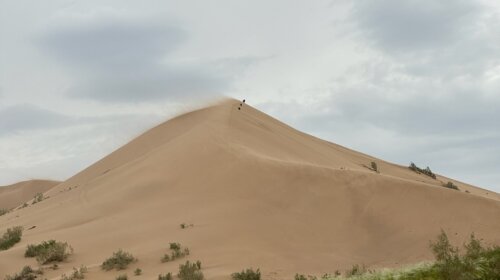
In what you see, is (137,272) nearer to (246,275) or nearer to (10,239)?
(246,275)

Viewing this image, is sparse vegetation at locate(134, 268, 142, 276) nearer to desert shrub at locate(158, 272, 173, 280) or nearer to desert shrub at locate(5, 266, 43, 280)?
desert shrub at locate(158, 272, 173, 280)

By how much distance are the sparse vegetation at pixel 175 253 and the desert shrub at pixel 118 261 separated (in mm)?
926

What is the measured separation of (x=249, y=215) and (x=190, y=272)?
5.52 m

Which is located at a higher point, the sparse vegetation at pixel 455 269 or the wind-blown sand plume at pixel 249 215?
the wind-blown sand plume at pixel 249 215

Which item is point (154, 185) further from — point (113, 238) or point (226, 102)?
point (226, 102)

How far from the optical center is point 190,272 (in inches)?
522

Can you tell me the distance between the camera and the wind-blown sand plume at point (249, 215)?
15.9 metres

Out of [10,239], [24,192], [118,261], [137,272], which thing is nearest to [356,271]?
[137,272]

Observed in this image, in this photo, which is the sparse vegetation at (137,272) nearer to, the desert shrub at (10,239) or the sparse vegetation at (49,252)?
the sparse vegetation at (49,252)

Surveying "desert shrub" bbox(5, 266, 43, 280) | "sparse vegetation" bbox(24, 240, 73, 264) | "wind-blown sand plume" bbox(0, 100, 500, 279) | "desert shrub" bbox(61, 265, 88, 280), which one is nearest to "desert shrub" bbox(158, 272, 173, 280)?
"wind-blown sand plume" bbox(0, 100, 500, 279)

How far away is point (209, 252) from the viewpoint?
51.8 ft

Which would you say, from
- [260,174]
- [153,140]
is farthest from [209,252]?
[153,140]

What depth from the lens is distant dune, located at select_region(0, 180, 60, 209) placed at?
6481 centimetres

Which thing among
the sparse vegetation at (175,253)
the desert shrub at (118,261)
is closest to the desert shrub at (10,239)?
the desert shrub at (118,261)
